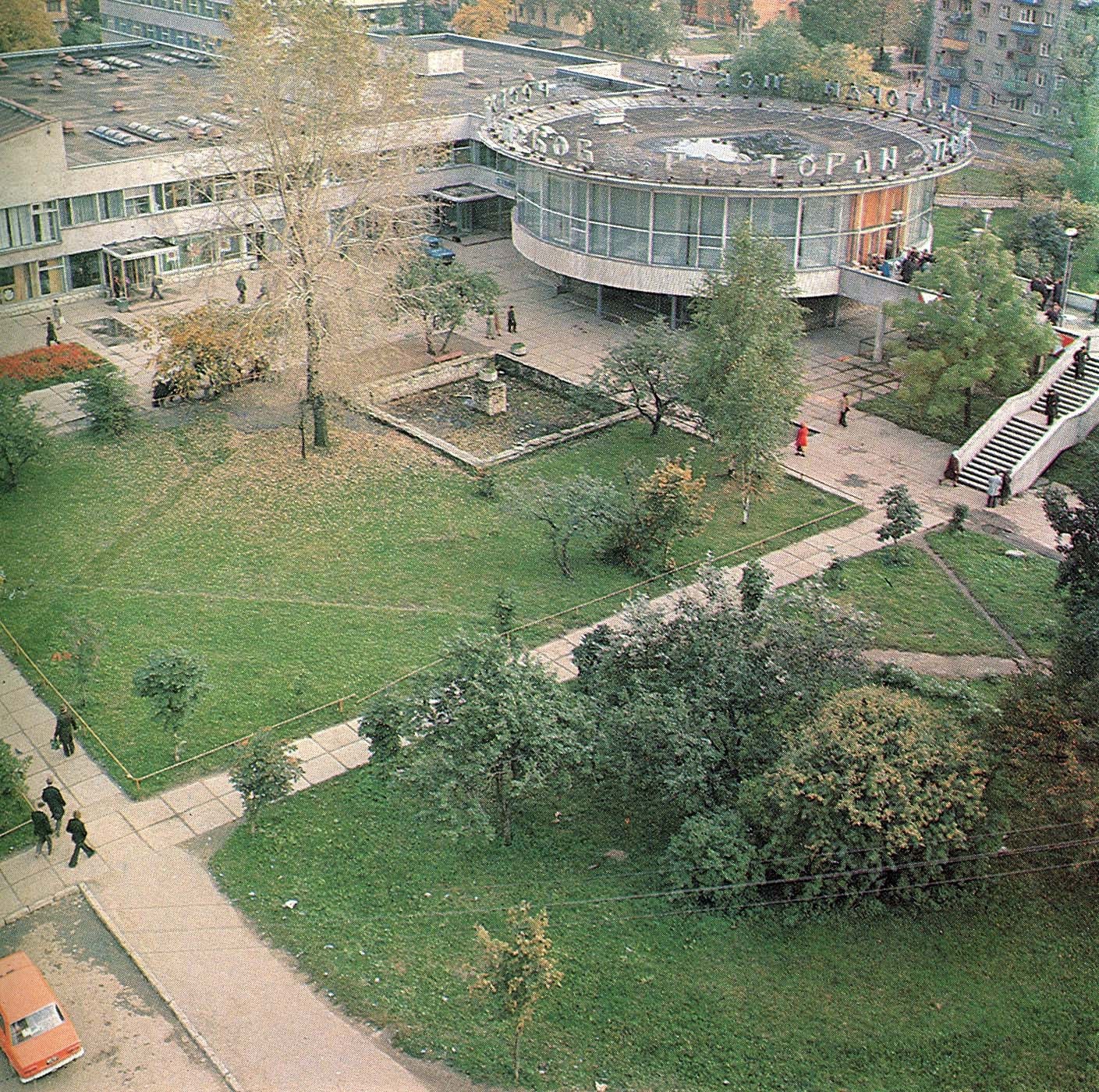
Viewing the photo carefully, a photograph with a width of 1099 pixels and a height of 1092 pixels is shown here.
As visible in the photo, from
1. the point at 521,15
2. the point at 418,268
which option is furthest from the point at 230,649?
the point at 521,15

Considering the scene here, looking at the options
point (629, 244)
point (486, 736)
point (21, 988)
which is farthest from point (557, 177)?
point (21, 988)

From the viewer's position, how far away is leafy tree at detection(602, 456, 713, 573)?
1310 inches

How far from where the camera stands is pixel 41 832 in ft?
80.1

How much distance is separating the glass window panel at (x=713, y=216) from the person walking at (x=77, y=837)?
29690 millimetres

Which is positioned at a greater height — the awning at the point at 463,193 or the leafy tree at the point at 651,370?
the awning at the point at 463,193

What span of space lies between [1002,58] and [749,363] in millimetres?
58512

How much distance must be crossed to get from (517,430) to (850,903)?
69.9ft

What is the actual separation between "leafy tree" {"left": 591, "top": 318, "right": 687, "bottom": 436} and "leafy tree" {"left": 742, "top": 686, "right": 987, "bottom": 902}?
54.7 ft

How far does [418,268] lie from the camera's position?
45.1m

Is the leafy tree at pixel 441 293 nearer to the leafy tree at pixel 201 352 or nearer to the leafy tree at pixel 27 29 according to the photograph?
the leafy tree at pixel 201 352

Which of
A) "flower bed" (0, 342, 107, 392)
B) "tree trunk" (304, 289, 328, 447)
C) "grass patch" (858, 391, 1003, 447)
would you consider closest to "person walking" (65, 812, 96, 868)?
"tree trunk" (304, 289, 328, 447)

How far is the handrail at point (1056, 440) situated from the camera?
38.2m

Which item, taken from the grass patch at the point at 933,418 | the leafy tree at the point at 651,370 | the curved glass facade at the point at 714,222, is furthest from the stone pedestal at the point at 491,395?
the grass patch at the point at 933,418

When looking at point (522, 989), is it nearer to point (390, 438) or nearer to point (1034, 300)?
point (390, 438)
